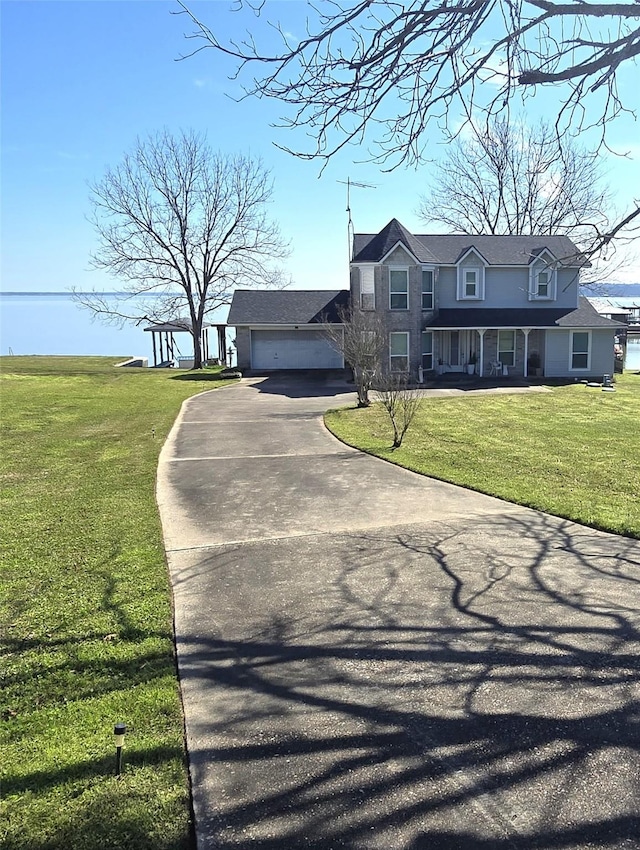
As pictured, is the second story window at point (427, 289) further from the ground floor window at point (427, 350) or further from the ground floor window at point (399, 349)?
the ground floor window at point (399, 349)

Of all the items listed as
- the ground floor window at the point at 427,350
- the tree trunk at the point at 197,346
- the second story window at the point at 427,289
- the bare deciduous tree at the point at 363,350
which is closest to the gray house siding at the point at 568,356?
the ground floor window at the point at 427,350

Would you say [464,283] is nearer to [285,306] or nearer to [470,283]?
[470,283]

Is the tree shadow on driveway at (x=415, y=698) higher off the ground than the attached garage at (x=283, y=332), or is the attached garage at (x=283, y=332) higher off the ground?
the attached garage at (x=283, y=332)

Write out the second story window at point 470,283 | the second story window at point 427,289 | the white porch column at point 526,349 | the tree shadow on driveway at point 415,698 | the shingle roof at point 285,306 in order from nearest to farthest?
the tree shadow on driveway at point 415,698 < the white porch column at point 526,349 < the second story window at point 427,289 < the second story window at point 470,283 < the shingle roof at point 285,306

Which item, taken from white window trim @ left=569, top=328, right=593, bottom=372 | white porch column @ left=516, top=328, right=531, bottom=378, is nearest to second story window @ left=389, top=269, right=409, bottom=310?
white porch column @ left=516, top=328, right=531, bottom=378

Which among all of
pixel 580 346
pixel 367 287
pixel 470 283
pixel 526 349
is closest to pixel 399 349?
Result: pixel 367 287

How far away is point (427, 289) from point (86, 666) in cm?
2662

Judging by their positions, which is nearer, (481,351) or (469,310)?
(481,351)

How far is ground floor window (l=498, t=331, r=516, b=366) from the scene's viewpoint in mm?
29516

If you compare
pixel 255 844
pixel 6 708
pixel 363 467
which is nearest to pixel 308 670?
pixel 255 844

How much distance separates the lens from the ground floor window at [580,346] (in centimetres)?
2866

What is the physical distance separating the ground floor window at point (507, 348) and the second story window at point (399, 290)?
5329 mm

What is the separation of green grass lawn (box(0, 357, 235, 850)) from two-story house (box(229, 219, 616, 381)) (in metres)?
19.2

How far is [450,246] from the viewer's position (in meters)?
30.7
